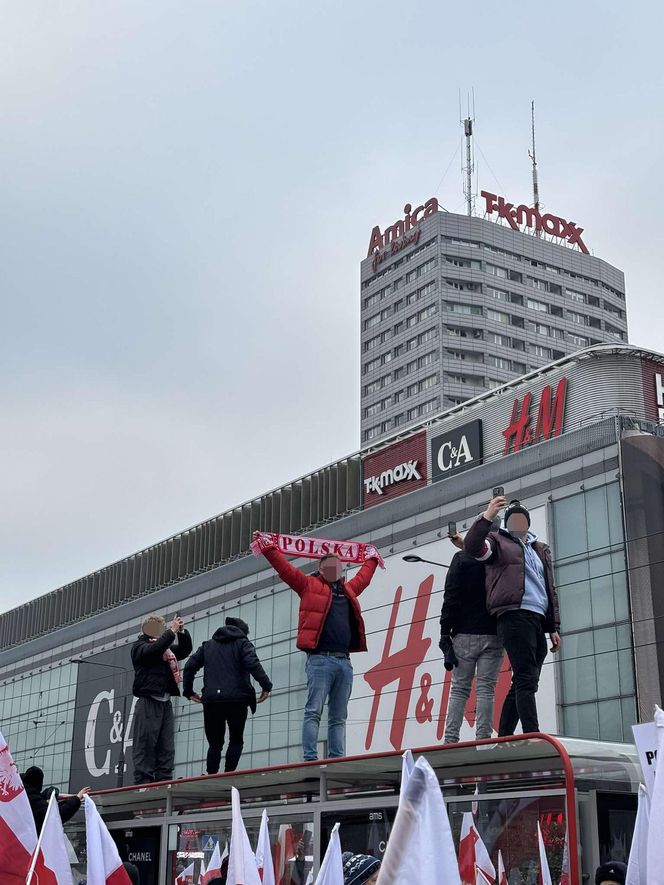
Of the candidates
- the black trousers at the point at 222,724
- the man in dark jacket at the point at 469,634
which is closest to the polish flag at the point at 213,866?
the black trousers at the point at 222,724

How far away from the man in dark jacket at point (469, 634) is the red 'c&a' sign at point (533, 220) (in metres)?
100

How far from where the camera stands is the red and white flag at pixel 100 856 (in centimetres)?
635

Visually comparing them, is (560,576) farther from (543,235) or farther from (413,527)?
(543,235)

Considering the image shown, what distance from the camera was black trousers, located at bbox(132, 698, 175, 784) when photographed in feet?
39.1

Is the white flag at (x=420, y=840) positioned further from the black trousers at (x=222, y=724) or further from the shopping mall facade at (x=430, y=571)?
the shopping mall facade at (x=430, y=571)

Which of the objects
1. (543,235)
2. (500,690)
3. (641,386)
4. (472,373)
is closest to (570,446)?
(641,386)

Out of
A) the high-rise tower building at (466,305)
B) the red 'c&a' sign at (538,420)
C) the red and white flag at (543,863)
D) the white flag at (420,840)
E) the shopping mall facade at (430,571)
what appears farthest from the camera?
the high-rise tower building at (466,305)

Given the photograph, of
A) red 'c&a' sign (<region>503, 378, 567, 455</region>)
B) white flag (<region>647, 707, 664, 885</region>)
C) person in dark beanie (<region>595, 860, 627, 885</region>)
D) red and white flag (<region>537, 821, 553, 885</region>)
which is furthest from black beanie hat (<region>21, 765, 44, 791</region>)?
red 'c&a' sign (<region>503, 378, 567, 455</region>)

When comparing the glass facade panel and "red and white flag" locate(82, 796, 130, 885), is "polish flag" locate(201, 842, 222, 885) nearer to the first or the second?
"red and white flag" locate(82, 796, 130, 885)

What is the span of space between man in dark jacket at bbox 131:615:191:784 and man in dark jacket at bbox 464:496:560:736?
3621mm

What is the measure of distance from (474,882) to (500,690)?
28.0m

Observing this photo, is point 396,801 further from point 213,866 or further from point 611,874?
point 611,874

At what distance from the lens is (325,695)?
10742 millimetres

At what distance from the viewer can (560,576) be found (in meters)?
35.6
